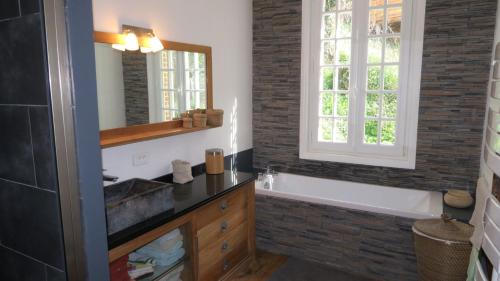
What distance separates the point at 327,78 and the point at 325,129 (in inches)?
19.9

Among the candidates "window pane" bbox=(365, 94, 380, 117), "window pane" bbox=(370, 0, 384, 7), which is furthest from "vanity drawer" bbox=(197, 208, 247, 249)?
"window pane" bbox=(370, 0, 384, 7)

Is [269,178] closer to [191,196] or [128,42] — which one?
[191,196]

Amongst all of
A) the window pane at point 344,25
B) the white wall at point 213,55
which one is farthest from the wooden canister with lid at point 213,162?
the window pane at point 344,25

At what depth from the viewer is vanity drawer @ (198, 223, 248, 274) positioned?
2.33 metres

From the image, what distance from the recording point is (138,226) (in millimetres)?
1816

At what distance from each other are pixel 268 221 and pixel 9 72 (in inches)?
97.0

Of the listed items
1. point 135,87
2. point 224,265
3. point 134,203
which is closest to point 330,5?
point 135,87

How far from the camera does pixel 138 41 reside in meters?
2.39

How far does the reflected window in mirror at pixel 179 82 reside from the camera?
8.57 feet

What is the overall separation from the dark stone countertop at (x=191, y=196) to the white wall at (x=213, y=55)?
1.00 ft

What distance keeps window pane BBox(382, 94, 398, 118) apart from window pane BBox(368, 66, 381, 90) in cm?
13

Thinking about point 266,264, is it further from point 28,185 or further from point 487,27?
point 487,27

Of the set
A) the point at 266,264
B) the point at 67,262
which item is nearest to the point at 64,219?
the point at 67,262

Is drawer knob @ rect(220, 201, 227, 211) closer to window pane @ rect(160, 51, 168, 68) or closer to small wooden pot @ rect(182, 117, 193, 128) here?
small wooden pot @ rect(182, 117, 193, 128)
